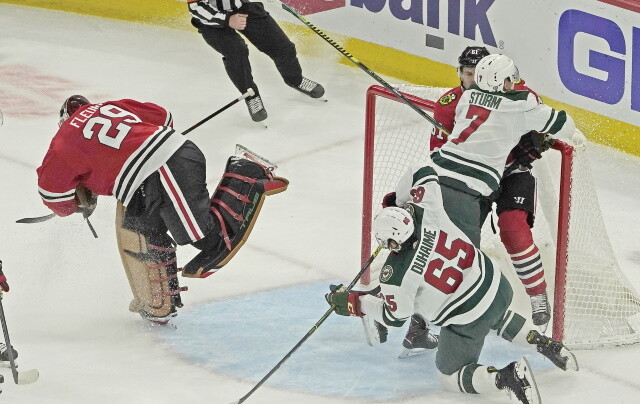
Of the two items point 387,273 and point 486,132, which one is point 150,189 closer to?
point 387,273

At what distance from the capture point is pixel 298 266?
16.8 feet

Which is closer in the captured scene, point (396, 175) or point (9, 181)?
point (396, 175)

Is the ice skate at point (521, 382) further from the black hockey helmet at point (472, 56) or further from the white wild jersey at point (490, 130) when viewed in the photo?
the black hockey helmet at point (472, 56)

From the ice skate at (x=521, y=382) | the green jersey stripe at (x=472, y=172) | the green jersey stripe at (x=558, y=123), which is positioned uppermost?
the green jersey stripe at (x=558, y=123)

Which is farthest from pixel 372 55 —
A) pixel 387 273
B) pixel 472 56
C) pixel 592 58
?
pixel 387 273

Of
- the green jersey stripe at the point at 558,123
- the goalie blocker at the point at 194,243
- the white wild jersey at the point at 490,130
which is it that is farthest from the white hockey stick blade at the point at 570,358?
the goalie blocker at the point at 194,243

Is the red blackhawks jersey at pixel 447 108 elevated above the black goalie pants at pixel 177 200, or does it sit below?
above

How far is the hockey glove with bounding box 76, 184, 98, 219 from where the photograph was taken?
14.5ft

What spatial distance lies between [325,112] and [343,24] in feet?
1.76

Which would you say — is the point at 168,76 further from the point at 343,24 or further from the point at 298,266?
the point at 298,266

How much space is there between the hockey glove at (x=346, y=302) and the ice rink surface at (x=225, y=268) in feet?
0.72

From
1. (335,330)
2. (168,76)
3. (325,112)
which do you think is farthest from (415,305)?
(168,76)

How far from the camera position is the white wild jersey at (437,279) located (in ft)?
13.0

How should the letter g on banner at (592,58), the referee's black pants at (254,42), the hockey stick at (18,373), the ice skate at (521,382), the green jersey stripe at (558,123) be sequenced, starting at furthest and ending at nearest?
1. the referee's black pants at (254,42)
2. the letter g on banner at (592,58)
3. the green jersey stripe at (558,123)
4. the hockey stick at (18,373)
5. the ice skate at (521,382)
